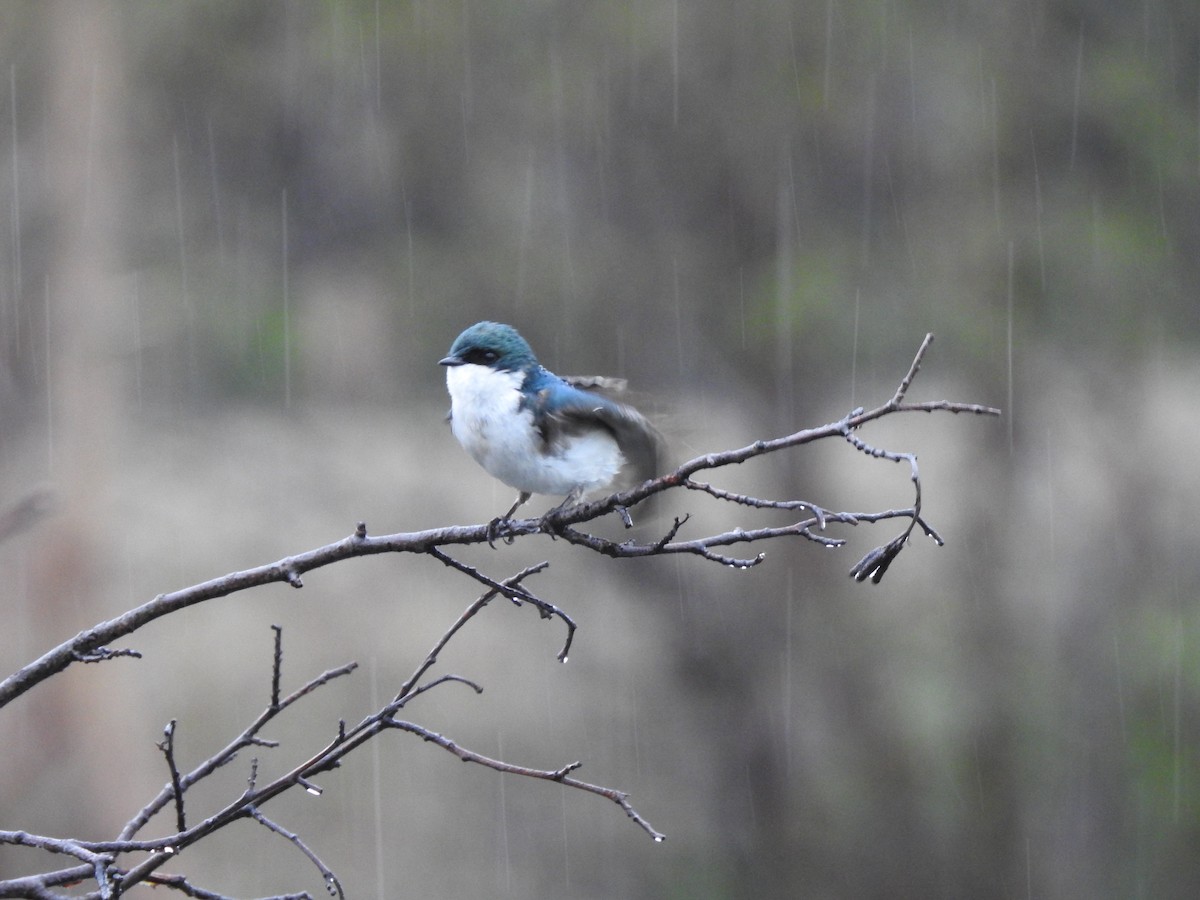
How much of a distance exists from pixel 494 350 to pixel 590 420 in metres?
0.33

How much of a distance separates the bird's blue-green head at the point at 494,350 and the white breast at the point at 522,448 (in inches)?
4.2

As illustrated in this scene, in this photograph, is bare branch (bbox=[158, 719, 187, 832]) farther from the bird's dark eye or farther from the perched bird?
the bird's dark eye

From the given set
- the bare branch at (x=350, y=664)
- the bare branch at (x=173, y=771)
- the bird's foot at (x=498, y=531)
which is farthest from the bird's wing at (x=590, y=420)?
the bare branch at (x=173, y=771)

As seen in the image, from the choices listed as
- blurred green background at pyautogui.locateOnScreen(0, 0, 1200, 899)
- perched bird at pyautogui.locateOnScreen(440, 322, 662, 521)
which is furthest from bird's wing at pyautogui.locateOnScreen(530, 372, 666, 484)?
blurred green background at pyautogui.locateOnScreen(0, 0, 1200, 899)

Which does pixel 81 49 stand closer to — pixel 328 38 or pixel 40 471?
pixel 328 38

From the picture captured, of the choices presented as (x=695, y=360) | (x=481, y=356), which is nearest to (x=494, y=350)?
(x=481, y=356)

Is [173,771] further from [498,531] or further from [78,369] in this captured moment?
[78,369]

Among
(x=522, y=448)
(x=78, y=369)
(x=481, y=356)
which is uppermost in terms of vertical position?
(x=481, y=356)

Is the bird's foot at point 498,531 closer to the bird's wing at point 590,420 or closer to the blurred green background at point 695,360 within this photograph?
the bird's wing at point 590,420

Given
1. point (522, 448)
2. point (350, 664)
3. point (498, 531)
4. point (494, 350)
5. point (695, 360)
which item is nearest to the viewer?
point (350, 664)

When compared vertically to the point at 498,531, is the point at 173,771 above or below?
below

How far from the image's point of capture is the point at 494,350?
2.82 meters

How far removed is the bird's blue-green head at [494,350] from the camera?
2.81 m

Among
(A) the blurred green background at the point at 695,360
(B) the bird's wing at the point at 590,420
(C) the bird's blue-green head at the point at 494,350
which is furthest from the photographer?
(A) the blurred green background at the point at 695,360
